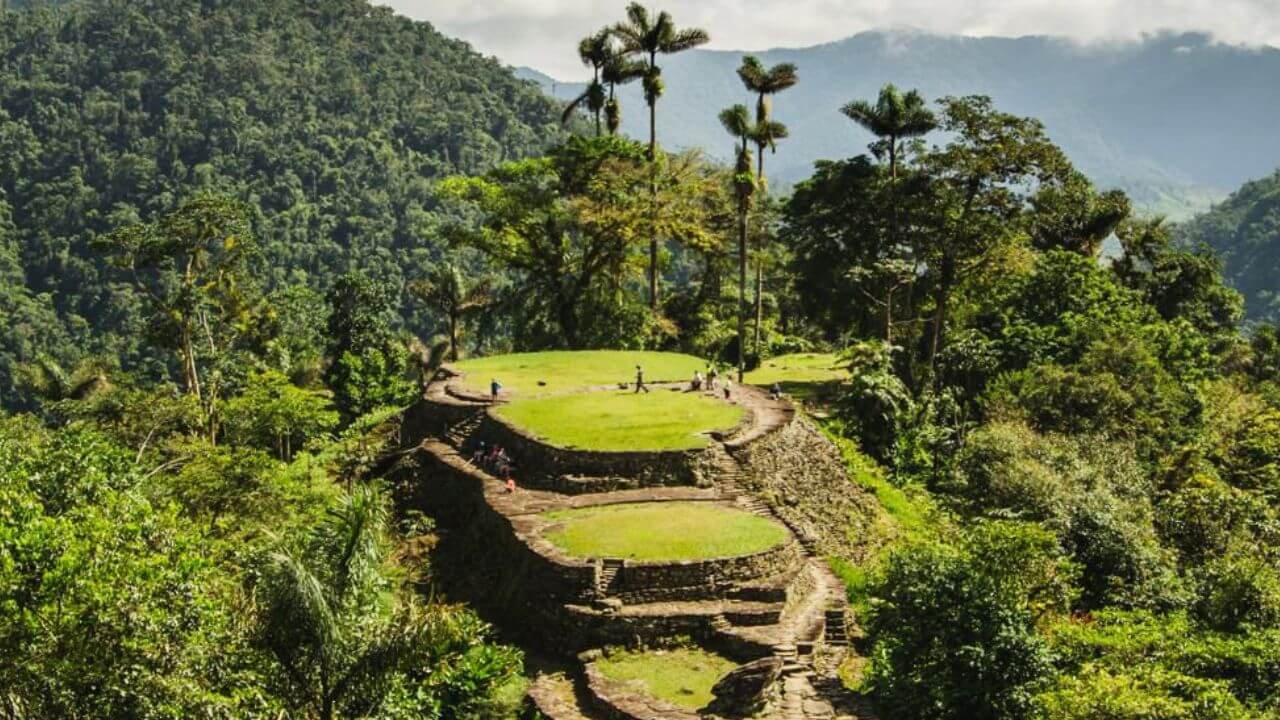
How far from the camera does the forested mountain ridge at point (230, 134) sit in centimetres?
8094

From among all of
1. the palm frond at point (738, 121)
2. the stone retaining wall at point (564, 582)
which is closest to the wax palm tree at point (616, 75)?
the palm frond at point (738, 121)

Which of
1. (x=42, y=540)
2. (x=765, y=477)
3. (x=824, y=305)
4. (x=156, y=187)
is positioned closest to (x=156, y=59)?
(x=156, y=187)

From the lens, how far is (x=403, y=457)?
2767cm

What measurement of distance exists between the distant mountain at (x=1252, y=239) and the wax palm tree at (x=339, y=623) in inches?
4361

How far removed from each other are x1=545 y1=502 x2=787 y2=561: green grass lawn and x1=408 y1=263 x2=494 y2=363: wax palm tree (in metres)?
20.5

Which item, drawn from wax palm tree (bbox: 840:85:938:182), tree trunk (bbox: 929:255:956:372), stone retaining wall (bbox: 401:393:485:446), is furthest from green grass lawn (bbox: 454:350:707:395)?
wax palm tree (bbox: 840:85:938:182)

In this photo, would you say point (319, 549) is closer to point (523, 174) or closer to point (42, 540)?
point (42, 540)

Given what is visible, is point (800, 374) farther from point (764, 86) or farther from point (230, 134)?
point (230, 134)

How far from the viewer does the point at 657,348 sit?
1635 inches

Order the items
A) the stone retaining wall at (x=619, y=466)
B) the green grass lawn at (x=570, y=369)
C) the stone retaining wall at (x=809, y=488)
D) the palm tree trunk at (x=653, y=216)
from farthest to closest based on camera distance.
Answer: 1. the palm tree trunk at (x=653, y=216)
2. the green grass lawn at (x=570, y=369)
3. the stone retaining wall at (x=809, y=488)
4. the stone retaining wall at (x=619, y=466)

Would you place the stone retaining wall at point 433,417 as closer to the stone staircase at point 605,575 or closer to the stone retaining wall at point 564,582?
the stone retaining wall at point 564,582

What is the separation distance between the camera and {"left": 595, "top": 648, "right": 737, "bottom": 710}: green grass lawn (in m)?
16.4

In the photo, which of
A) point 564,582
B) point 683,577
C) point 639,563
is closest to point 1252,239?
point 683,577

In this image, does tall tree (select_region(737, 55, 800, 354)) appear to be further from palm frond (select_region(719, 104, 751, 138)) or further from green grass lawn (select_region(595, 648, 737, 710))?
green grass lawn (select_region(595, 648, 737, 710))
